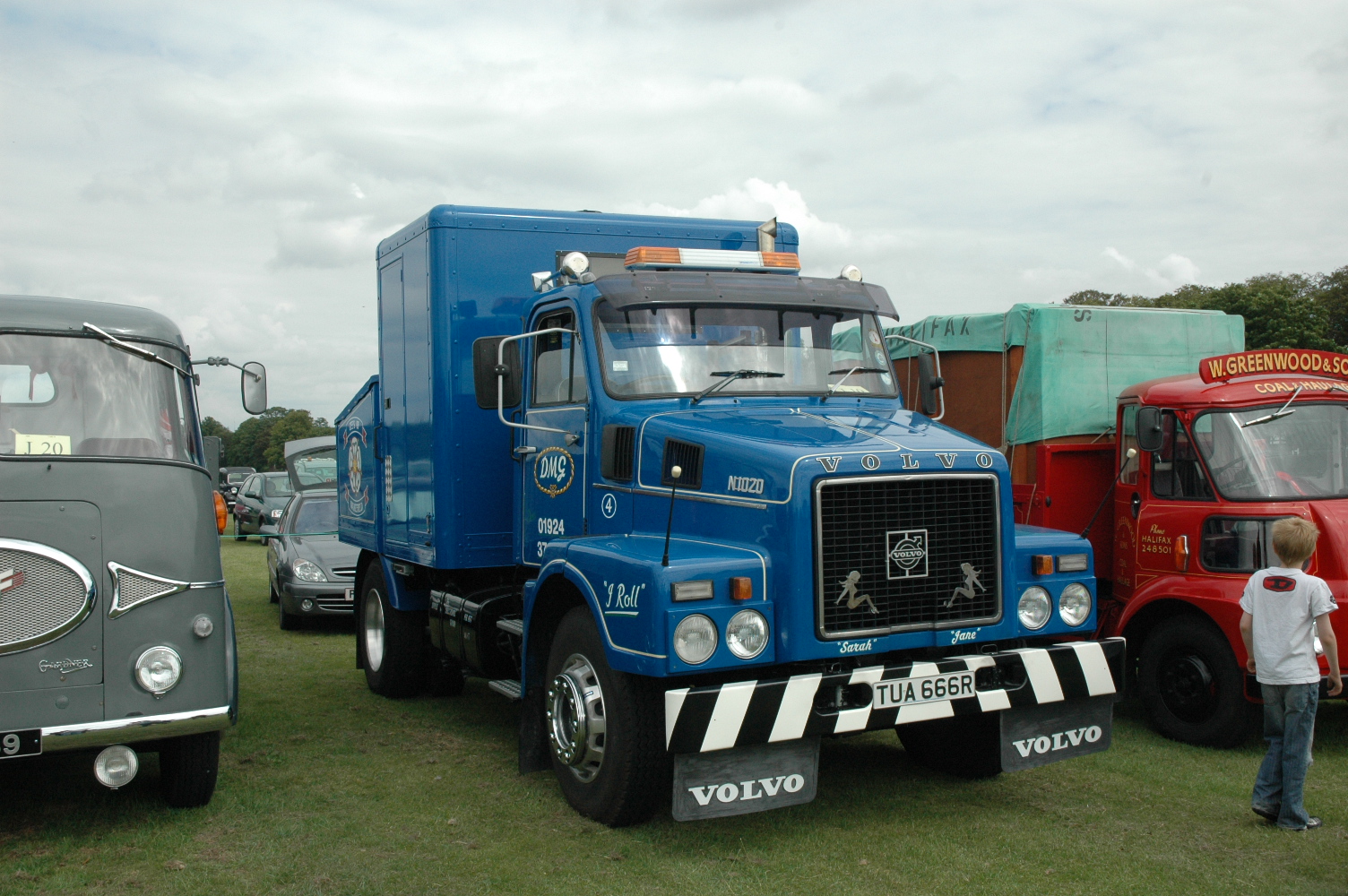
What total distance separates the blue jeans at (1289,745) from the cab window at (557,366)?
3.82 m

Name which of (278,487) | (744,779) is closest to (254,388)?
(744,779)

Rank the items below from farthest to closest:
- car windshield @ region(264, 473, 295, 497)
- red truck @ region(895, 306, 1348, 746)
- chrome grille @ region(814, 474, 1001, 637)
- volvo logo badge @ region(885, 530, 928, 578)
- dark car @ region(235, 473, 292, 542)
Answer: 1. car windshield @ region(264, 473, 295, 497)
2. dark car @ region(235, 473, 292, 542)
3. red truck @ region(895, 306, 1348, 746)
4. volvo logo badge @ region(885, 530, 928, 578)
5. chrome grille @ region(814, 474, 1001, 637)

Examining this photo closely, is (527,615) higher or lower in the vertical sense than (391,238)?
lower

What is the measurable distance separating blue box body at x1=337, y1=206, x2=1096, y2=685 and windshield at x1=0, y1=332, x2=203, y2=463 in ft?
6.47

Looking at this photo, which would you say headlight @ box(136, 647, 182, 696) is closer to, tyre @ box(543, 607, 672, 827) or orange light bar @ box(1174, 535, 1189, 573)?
tyre @ box(543, 607, 672, 827)

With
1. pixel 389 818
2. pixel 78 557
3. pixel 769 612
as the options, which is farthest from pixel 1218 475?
pixel 78 557

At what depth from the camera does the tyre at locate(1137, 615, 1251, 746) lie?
7.05 m

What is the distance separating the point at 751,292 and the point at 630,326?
75 cm

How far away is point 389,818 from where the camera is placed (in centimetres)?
588

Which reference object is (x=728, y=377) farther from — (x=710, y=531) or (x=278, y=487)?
(x=278, y=487)

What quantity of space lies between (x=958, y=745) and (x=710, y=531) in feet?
6.78

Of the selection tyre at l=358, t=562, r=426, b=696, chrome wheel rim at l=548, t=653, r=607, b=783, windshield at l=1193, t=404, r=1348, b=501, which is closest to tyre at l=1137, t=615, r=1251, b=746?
windshield at l=1193, t=404, r=1348, b=501

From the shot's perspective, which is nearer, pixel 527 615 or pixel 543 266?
pixel 527 615

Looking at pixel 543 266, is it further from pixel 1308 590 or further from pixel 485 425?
pixel 1308 590
